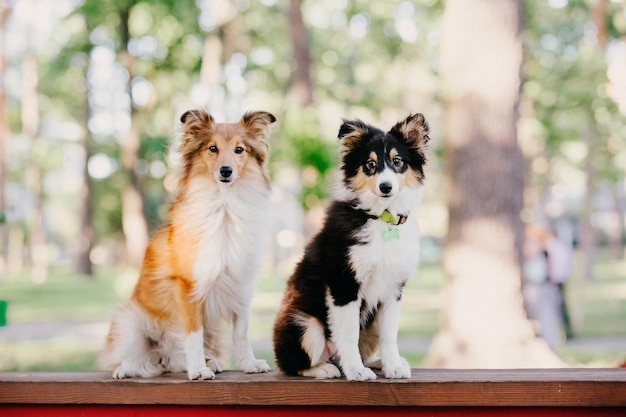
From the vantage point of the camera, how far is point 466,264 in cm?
686

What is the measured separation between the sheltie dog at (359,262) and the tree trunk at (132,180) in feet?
54.6

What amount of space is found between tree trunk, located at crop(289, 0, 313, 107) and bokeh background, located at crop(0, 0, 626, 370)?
1.2 inches

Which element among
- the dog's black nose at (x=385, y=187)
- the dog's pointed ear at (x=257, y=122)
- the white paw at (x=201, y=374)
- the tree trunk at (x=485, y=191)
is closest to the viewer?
the dog's black nose at (x=385, y=187)

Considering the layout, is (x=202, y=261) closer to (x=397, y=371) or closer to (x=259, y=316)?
(x=397, y=371)

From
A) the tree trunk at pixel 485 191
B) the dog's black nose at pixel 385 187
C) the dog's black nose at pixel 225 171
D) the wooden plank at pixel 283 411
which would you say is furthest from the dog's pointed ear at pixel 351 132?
the tree trunk at pixel 485 191

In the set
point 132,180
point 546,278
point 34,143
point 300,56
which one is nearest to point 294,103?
point 300,56

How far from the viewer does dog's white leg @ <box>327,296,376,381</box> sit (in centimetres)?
282

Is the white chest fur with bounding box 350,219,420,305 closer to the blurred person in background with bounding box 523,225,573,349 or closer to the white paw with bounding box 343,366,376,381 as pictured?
the white paw with bounding box 343,366,376,381

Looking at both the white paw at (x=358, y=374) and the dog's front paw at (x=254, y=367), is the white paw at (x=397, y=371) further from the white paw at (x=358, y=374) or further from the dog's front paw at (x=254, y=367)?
the dog's front paw at (x=254, y=367)

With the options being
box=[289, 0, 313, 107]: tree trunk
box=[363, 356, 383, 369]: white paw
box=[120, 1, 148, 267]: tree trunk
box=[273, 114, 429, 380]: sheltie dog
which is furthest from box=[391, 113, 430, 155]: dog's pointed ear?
box=[120, 1, 148, 267]: tree trunk

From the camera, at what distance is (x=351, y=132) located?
9.69ft

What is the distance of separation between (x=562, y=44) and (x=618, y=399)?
19.0 meters

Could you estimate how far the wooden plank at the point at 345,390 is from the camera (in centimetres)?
262

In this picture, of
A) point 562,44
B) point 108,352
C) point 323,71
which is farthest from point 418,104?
point 108,352
